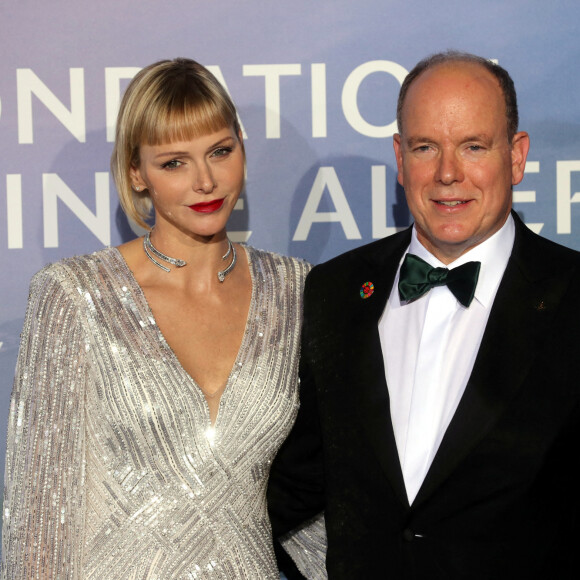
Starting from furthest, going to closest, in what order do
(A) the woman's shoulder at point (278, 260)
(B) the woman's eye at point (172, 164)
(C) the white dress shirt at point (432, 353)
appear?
(A) the woman's shoulder at point (278, 260), (B) the woman's eye at point (172, 164), (C) the white dress shirt at point (432, 353)

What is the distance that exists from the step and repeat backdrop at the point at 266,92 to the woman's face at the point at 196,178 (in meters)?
0.59

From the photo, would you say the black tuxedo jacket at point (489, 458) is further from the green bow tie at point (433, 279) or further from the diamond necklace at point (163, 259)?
the diamond necklace at point (163, 259)

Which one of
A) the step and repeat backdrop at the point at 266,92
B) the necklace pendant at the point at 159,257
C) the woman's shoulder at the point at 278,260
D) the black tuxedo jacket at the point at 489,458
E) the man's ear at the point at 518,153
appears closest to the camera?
the black tuxedo jacket at the point at 489,458

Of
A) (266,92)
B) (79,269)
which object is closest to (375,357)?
(79,269)

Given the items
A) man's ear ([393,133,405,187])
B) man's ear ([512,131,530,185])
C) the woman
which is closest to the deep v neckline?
the woman

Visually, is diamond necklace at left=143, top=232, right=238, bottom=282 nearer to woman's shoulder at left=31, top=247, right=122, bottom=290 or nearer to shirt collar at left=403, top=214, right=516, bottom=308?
woman's shoulder at left=31, top=247, right=122, bottom=290

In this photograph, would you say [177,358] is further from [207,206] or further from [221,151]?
[221,151]

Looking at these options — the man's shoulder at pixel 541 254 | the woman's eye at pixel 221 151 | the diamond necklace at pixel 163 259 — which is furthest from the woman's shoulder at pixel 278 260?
the man's shoulder at pixel 541 254

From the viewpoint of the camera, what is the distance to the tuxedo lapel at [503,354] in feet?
6.01

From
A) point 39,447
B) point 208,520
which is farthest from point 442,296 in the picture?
point 39,447

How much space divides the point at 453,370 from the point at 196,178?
0.75 m

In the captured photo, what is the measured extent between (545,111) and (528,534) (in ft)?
4.68

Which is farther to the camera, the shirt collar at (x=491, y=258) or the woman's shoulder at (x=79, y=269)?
the woman's shoulder at (x=79, y=269)

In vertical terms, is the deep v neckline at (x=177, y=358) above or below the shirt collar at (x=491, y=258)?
below
